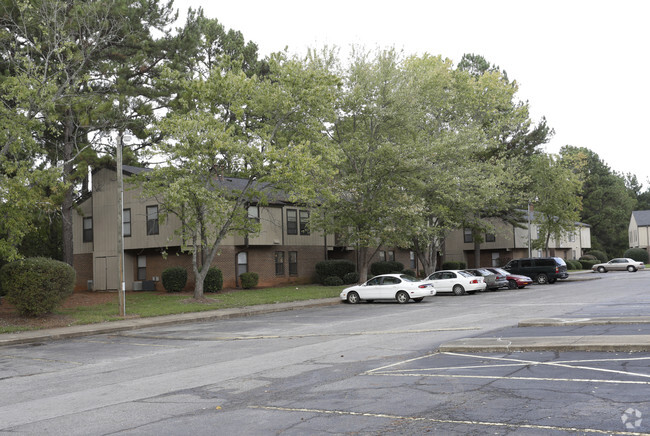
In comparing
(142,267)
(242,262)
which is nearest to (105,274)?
(142,267)

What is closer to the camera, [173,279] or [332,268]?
[173,279]

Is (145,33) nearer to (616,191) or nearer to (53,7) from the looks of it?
(53,7)

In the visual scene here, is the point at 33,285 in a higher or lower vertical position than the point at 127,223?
lower

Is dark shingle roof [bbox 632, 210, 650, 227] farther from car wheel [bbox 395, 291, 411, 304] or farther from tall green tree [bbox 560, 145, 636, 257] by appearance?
car wheel [bbox 395, 291, 411, 304]

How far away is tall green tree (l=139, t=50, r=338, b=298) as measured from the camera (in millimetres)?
25953

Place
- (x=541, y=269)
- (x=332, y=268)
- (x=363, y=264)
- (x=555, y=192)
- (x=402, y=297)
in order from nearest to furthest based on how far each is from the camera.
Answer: (x=402, y=297), (x=363, y=264), (x=332, y=268), (x=541, y=269), (x=555, y=192)

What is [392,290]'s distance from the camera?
2823 cm

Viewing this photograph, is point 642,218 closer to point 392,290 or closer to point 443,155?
point 443,155

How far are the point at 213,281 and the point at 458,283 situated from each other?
13.7m

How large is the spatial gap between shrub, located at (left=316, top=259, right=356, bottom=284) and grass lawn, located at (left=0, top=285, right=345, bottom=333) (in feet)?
17.4

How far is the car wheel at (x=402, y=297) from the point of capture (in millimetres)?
27969

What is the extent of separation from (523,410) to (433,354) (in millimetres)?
4883

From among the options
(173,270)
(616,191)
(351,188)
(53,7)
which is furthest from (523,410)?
(616,191)

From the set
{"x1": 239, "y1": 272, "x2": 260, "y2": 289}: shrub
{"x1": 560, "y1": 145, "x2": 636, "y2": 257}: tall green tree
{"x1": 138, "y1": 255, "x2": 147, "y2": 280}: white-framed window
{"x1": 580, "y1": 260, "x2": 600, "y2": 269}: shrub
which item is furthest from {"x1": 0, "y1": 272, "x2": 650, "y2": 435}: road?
{"x1": 560, "y1": 145, "x2": 636, "y2": 257}: tall green tree
